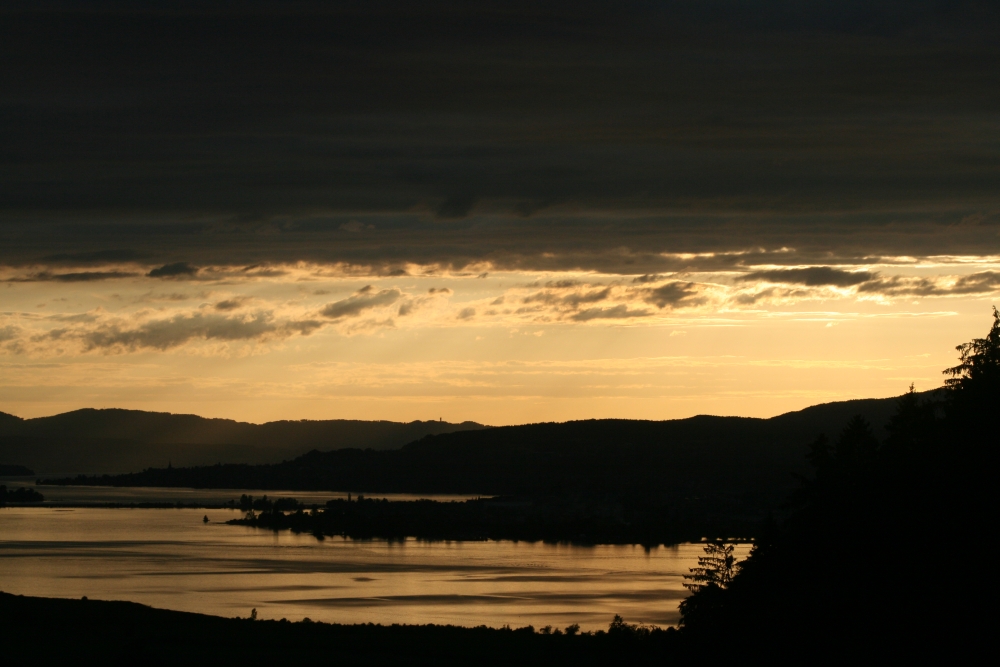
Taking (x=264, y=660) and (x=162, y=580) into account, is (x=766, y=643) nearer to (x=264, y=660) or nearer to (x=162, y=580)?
(x=264, y=660)

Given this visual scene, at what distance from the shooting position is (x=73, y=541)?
119375 mm

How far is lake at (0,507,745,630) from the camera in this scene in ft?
235

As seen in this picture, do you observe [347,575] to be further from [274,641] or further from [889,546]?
[889,546]

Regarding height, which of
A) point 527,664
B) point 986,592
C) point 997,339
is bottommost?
point 527,664

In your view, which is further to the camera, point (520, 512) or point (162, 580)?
point (520, 512)

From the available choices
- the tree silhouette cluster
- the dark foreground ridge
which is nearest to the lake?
the dark foreground ridge

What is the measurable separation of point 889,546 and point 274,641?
89.1 feet

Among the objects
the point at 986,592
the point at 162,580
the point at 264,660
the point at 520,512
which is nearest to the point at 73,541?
the point at 162,580

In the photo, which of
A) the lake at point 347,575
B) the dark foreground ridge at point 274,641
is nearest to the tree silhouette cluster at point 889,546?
the dark foreground ridge at point 274,641

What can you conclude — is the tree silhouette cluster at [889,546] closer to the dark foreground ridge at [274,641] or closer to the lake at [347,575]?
the dark foreground ridge at [274,641]

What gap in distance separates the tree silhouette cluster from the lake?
29.8 metres

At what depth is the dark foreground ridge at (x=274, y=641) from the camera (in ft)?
150

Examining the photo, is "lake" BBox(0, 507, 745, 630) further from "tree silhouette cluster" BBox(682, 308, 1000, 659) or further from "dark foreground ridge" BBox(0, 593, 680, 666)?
"tree silhouette cluster" BBox(682, 308, 1000, 659)

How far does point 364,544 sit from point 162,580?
4732cm
